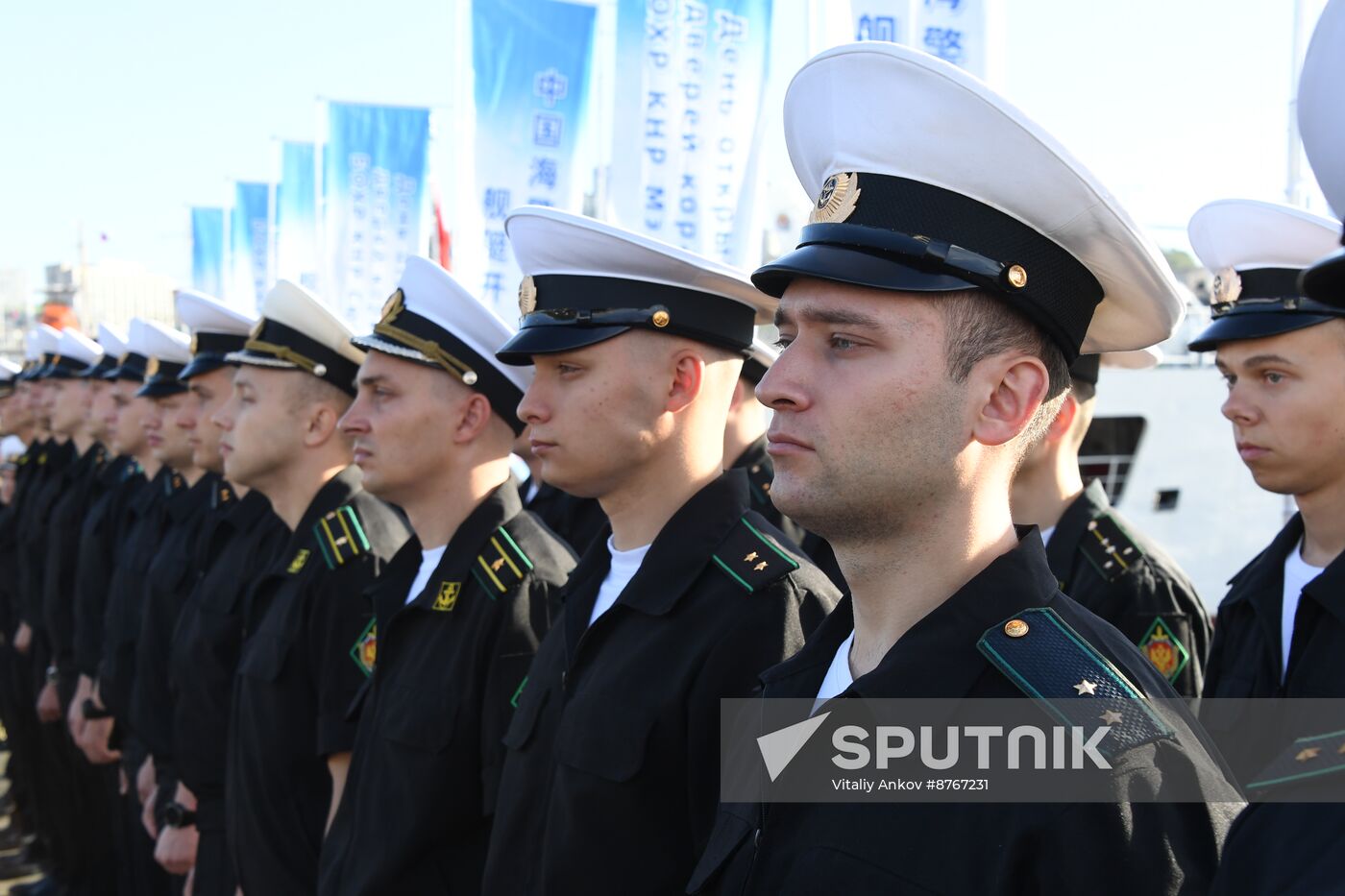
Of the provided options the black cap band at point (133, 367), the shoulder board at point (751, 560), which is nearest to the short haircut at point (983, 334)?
the shoulder board at point (751, 560)

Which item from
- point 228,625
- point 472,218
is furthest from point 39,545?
point 228,625

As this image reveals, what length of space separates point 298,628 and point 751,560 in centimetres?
186

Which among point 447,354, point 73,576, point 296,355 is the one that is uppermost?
point 447,354

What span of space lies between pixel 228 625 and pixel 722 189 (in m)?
5.68

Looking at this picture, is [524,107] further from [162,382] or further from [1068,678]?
[1068,678]

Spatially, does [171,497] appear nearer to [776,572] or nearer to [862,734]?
[776,572]

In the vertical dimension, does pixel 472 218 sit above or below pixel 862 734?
below

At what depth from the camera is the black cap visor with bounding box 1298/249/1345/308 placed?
1076 millimetres

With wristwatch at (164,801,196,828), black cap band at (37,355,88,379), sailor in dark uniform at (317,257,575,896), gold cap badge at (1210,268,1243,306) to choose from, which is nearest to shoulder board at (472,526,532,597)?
sailor in dark uniform at (317,257,575,896)

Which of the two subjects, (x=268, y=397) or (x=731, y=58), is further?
(x=731, y=58)

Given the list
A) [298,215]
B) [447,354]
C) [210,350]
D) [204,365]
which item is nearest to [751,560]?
[447,354]

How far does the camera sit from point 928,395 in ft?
5.46

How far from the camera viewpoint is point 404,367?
142 inches

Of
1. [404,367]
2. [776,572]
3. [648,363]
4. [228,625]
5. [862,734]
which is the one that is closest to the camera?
[862,734]
